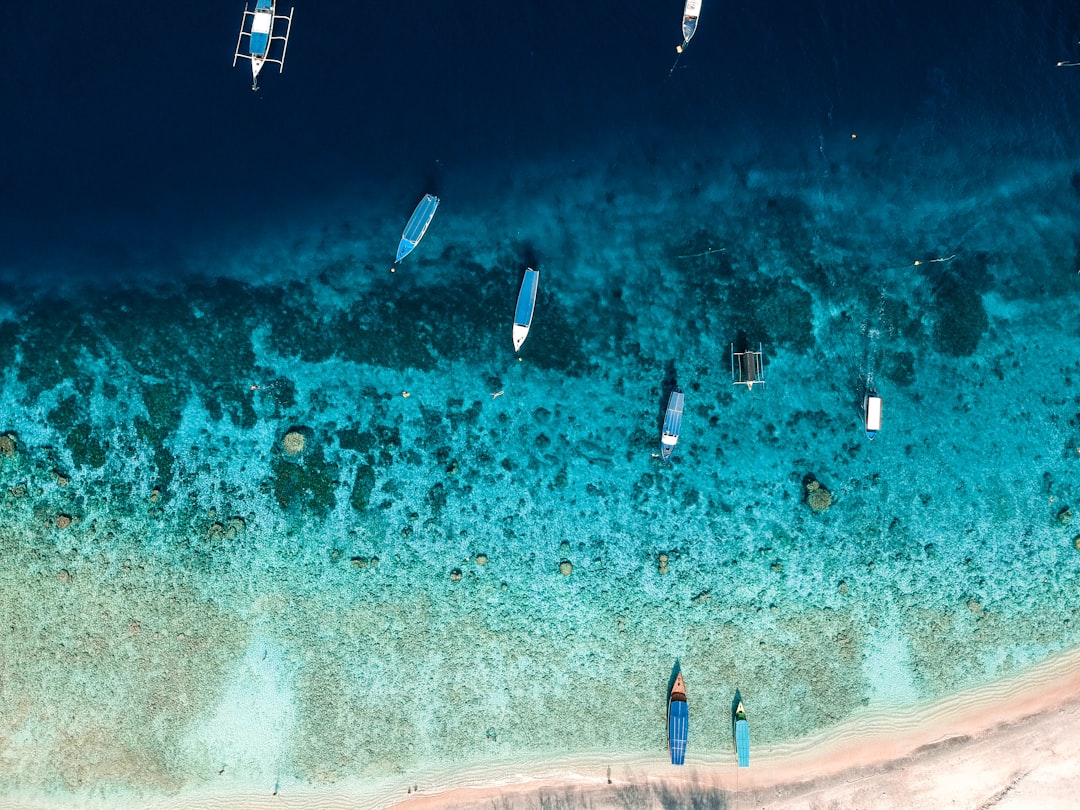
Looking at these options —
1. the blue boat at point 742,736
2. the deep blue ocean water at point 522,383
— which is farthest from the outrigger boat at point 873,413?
the blue boat at point 742,736

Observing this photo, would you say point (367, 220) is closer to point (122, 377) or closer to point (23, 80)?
point (122, 377)

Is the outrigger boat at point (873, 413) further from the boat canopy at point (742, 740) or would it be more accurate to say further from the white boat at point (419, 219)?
the white boat at point (419, 219)

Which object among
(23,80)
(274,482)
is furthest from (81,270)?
(274,482)

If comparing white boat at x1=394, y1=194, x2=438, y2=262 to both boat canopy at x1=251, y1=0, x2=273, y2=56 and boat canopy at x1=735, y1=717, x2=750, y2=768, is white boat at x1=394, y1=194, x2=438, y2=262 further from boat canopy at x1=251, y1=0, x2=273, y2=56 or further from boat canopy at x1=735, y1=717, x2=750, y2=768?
boat canopy at x1=735, y1=717, x2=750, y2=768

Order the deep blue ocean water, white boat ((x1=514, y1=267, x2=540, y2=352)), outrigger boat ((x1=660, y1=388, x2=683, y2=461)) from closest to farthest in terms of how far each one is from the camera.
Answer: outrigger boat ((x1=660, y1=388, x2=683, y2=461)) → white boat ((x1=514, y1=267, x2=540, y2=352)) → the deep blue ocean water

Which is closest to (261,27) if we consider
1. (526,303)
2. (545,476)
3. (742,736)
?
(526,303)

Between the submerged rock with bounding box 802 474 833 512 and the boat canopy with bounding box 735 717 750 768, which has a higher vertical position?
the submerged rock with bounding box 802 474 833 512

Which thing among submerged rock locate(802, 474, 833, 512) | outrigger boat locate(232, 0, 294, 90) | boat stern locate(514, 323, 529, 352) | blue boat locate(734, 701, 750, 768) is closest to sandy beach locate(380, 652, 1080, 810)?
blue boat locate(734, 701, 750, 768)
